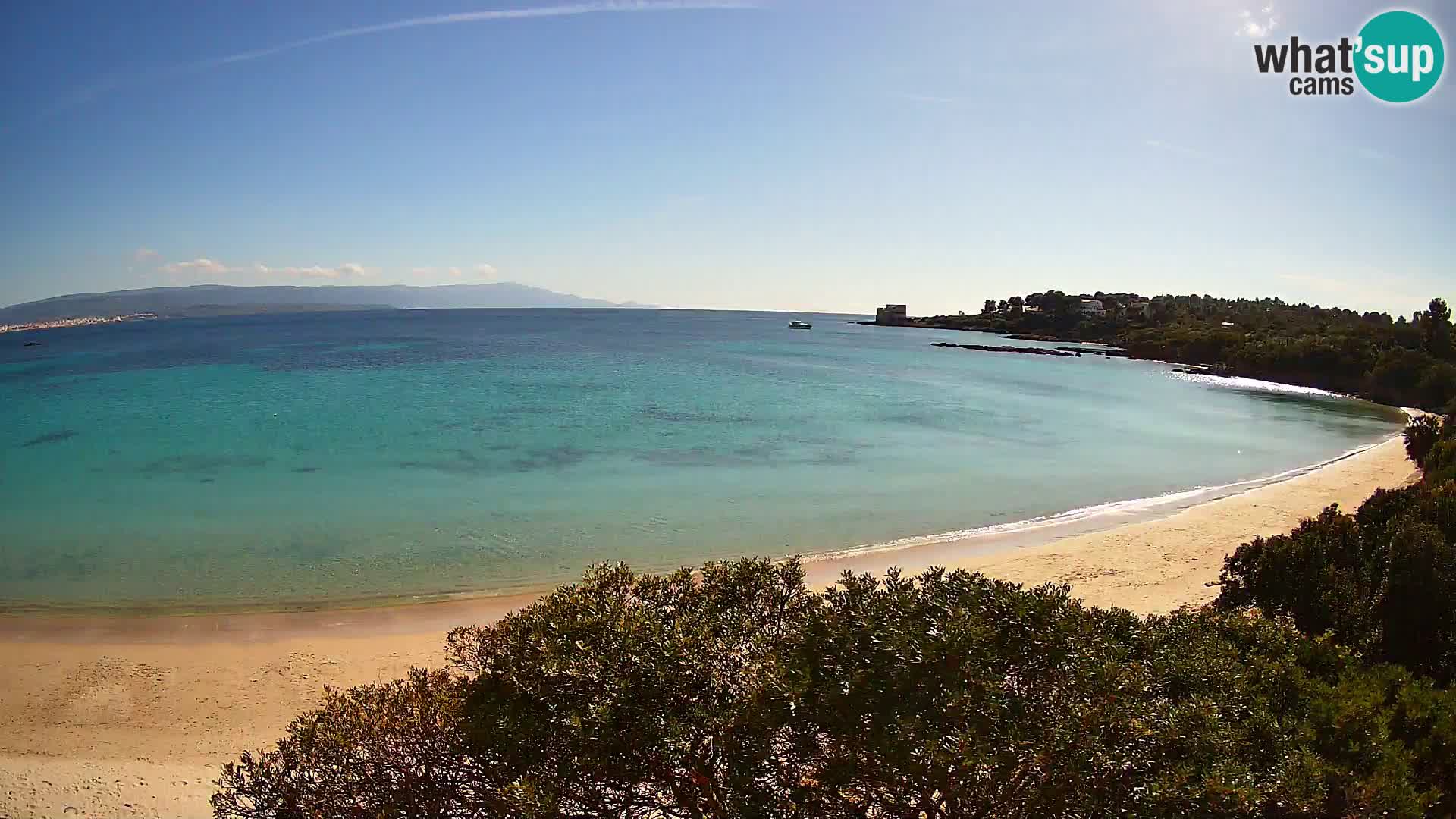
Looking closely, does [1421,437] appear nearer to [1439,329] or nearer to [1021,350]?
[1439,329]

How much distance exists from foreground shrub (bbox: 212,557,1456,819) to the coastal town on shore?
614ft

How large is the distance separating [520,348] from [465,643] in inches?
2798

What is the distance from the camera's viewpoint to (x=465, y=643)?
5.11m

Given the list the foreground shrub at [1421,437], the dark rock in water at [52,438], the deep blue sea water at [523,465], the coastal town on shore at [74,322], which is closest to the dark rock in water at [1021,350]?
the deep blue sea water at [523,465]

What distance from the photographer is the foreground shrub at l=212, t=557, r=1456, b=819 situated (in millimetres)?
3453

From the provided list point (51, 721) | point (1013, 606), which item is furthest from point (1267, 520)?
point (51, 721)

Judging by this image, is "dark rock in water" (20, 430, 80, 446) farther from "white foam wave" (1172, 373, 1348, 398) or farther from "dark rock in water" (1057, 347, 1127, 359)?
"dark rock in water" (1057, 347, 1127, 359)

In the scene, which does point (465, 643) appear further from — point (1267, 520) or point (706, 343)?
point (706, 343)

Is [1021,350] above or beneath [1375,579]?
above

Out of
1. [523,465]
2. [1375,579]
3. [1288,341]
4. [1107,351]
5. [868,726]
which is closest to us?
[868,726]

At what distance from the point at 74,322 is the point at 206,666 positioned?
8195 inches

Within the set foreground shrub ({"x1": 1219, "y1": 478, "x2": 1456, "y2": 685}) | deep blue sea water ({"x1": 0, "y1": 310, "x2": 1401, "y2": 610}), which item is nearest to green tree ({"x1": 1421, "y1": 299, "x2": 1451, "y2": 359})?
deep blue sea water ({"x1": 0, "y1": 310, "x2": 1401, "y2": 610})

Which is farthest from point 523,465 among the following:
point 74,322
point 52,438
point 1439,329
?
point 74,322

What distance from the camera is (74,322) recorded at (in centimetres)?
15812
